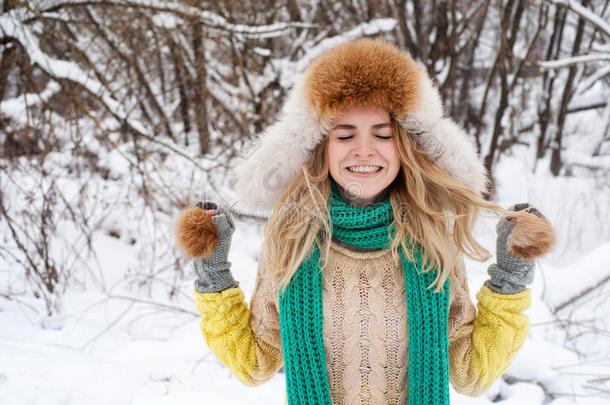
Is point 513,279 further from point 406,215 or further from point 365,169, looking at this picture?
point 365,169

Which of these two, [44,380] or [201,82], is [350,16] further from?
[44,380]

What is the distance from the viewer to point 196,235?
1024 millimetres

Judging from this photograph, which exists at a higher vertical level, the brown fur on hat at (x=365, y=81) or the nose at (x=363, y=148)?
the brown fur on hat at (x=365, y=81)

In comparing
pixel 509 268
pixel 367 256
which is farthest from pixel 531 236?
pixel 367 256

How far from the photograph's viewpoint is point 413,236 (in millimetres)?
1102

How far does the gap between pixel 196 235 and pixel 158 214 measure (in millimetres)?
3018

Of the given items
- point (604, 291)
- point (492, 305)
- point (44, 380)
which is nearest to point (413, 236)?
point (492, 305)

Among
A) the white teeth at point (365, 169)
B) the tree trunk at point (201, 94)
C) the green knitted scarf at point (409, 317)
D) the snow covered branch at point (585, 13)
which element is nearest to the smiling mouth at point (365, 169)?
the white teeth at point (365, 169)

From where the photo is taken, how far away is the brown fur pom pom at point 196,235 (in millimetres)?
1023

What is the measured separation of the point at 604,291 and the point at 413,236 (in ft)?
8.24

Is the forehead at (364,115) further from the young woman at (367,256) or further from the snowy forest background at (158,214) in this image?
the snowy forest background at (158,214)

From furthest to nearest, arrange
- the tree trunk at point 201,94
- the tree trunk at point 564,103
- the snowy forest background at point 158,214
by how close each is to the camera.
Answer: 1. the tree trunk at point 564,103
2. the tree trunk at point 201,94
3. the snowy forest background at point 158,214

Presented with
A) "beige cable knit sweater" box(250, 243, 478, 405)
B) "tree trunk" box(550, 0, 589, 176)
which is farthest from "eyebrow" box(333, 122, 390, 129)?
"tree trunk" box(550, 0, 589, 176)

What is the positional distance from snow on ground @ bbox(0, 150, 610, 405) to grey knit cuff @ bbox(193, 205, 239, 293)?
0.31 meters
